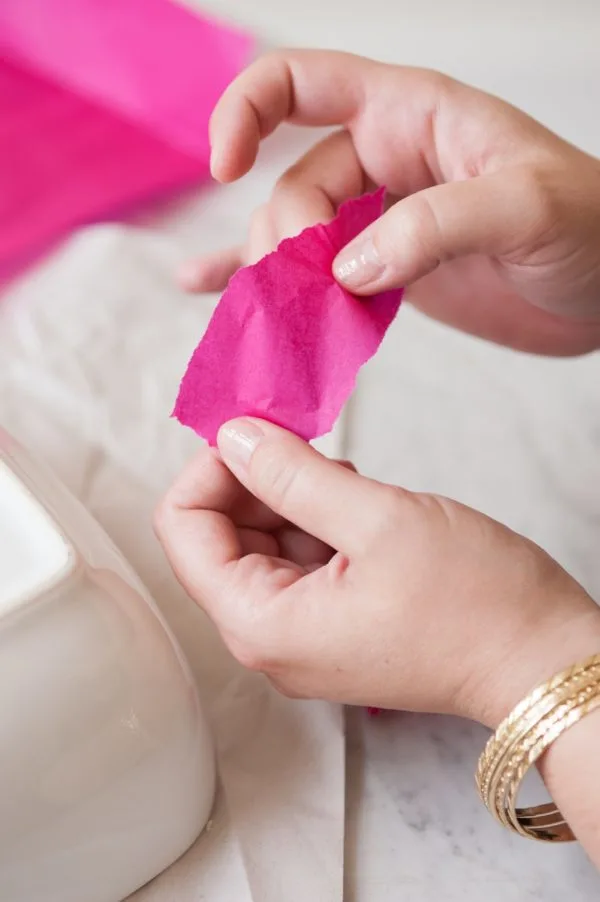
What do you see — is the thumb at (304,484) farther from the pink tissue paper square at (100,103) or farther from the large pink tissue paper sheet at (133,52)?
the large pink tissue paper sheet at (133,52)

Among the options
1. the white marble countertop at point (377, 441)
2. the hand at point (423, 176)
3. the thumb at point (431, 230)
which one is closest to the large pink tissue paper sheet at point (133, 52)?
the white marble countertop at point (377, 441)

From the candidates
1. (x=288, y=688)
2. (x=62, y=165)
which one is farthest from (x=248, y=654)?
(x=62, y=165)

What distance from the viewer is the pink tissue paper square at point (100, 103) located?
0.86 meters

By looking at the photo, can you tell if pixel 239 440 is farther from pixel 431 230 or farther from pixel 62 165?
pixel 62 165

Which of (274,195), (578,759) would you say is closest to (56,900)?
(578,759)

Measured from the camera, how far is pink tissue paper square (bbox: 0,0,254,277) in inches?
33.9

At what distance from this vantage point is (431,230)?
1.46ft

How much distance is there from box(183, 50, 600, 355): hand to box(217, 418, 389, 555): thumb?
8 cm

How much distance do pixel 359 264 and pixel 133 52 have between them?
0.66 m

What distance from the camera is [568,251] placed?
512mm

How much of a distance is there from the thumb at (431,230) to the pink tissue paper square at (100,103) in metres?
0.44

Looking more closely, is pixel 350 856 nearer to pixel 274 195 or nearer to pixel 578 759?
pixel 578 759

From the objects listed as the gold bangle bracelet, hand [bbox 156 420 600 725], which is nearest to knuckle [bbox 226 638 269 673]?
hand [bbox 156 420 600 725]

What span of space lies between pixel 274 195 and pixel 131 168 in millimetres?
368
